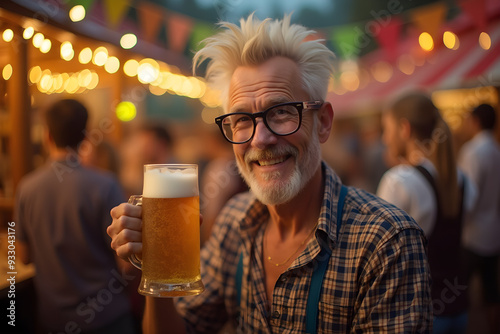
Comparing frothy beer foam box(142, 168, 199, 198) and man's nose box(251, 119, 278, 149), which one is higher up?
man's nose box(251, 119, 278, 149)

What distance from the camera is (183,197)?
1.16m

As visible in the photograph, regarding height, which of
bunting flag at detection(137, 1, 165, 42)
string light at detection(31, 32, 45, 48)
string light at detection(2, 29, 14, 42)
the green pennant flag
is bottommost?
string light at detection(2, 29, 14, 42)

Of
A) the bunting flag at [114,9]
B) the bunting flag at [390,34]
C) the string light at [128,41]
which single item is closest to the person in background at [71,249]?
the bunting flag at [114,9]

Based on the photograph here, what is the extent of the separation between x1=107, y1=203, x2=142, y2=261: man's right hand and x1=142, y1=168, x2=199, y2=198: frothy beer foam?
0.07 m

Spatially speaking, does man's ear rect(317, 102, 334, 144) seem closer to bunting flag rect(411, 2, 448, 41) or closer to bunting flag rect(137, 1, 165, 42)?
bunting flag rect(411, 2, 448, 41)

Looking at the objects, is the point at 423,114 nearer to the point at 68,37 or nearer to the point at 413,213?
the point at 413,213

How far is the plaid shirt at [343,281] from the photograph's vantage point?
1.13 m

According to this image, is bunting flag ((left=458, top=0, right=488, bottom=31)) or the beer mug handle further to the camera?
bunting flag ((left=458, top=0, right=488, bottom=31))

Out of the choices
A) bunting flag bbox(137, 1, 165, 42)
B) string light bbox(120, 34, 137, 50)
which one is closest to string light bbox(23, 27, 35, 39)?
string light bbox(120, 34, 137, 50)

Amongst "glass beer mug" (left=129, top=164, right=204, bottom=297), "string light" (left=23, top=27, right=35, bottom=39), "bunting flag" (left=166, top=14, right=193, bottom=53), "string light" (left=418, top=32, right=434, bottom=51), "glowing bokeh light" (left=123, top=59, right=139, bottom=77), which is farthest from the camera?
"string light" (left=418, top=32, right=434, bottom=51)

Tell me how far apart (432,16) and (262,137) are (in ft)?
12.8

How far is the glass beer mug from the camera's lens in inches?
43.7

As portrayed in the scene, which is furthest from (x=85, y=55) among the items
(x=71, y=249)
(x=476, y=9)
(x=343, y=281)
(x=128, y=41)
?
(x=476, y=9)

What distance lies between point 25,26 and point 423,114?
2.92 m
